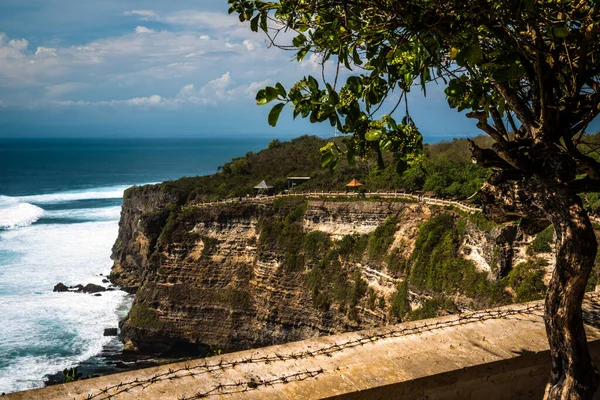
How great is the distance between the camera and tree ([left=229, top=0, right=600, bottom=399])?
379 centimetres

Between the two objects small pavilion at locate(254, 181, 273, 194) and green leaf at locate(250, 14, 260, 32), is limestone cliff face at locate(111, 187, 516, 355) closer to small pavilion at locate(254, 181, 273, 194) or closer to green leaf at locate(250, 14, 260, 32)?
small pavilion at locate(254, 181, 273, 194)

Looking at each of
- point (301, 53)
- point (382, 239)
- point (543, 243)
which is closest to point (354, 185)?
point (382, 239)

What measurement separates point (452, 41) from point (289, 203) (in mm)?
38009

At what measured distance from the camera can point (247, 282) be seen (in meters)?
40.4

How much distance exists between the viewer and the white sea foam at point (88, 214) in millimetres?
76944

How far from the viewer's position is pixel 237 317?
3947 cm

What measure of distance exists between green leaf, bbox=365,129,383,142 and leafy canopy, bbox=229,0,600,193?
1 centimetres

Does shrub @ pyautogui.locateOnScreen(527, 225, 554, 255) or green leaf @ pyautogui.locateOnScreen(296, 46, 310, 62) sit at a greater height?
green leaf @ pyautogui.locateOnScreen(296, 46, 310, 62)

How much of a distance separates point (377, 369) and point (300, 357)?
0.52 metres

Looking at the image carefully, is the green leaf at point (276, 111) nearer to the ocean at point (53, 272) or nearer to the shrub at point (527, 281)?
the shrub at point (527, 281)

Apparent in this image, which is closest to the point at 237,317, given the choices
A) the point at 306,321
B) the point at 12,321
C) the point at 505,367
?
the point at 306,321

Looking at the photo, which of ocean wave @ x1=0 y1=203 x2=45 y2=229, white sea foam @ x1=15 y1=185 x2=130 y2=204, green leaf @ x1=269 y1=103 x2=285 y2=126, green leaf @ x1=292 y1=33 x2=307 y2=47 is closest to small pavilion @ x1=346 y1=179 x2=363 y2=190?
green leaf @ x1=292 y1=33 x2=307 y2=47

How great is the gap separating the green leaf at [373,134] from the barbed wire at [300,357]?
145 cm

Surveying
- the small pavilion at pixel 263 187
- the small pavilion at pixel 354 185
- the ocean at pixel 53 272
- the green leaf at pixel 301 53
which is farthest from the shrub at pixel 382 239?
the green leaf at pixel 301 53
